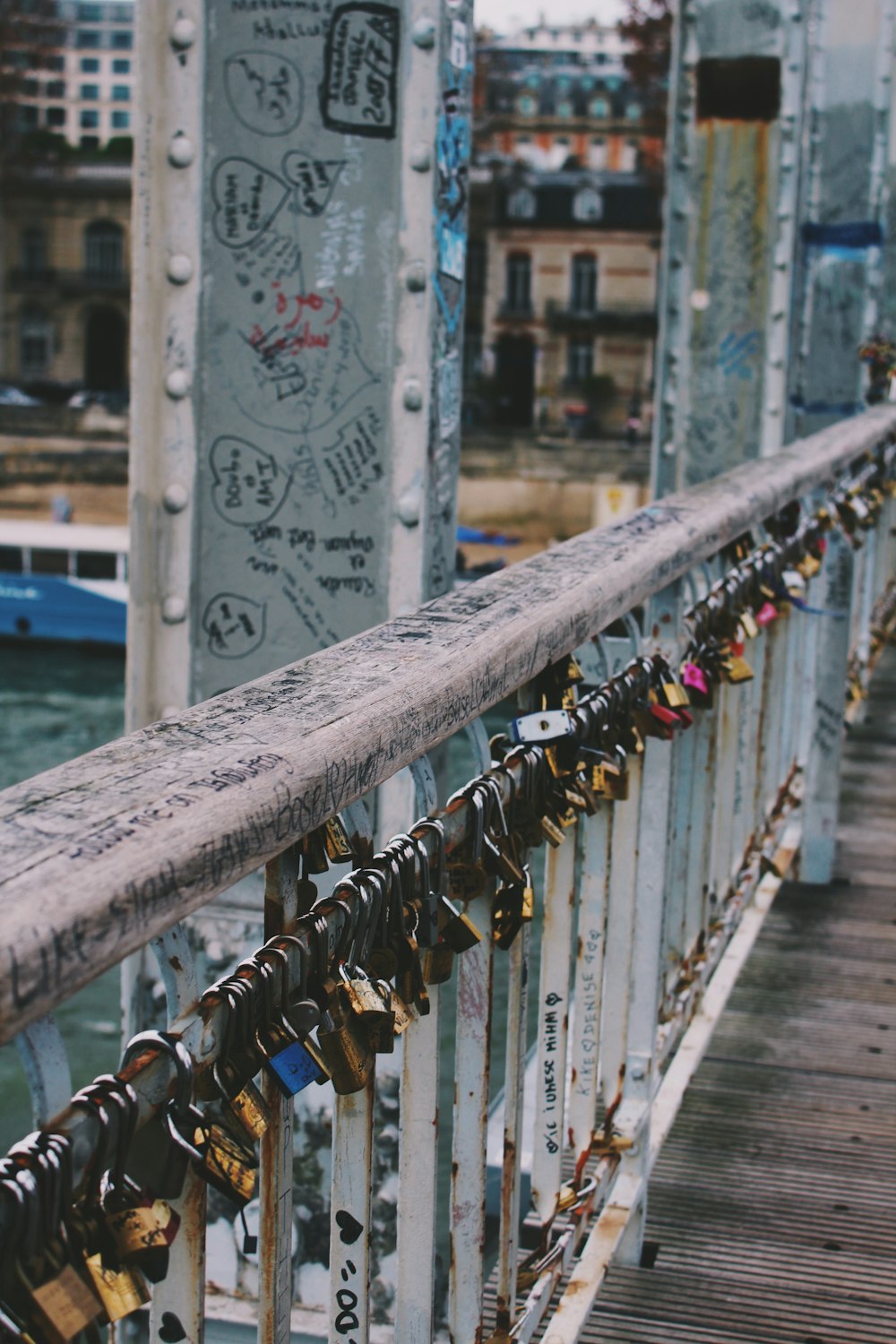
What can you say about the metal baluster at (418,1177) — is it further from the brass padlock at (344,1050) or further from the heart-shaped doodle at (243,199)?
the heart-shaped doodle at (243,199)

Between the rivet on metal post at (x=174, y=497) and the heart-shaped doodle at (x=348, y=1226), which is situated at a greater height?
the rivet on metal post at (x=174, y=497)

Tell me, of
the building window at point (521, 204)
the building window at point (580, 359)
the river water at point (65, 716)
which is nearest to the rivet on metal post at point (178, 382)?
the river water at point (65, 716)

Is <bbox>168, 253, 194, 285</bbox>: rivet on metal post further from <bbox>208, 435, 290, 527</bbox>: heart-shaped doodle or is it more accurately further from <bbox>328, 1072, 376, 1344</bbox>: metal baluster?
<bbox>328, 1072, 376, 1344</bbox>: metal baluster

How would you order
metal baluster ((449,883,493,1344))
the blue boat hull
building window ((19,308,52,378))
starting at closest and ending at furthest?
metal baluster ((449,883,493,1344)), the blue boat hull, building window ((19,308,52,378))

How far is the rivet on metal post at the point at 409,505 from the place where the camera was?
3.33 meters

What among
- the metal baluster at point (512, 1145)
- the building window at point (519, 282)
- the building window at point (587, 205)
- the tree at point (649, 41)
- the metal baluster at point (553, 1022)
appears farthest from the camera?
the building window at point (519, 282)

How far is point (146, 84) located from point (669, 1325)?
224 centimetres

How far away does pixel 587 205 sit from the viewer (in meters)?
61.8

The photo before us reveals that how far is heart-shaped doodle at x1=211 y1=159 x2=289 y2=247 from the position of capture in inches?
129

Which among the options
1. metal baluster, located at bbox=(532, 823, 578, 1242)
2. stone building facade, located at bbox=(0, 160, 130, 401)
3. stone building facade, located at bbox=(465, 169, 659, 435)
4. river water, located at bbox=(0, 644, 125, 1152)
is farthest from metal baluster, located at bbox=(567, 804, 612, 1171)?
stone building facade, located at bbox=(0, 160, 130, 401)

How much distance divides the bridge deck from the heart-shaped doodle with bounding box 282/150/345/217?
1774 mm

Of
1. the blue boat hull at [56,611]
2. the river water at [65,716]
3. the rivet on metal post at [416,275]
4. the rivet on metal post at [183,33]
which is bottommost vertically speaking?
the river water at [65,716]

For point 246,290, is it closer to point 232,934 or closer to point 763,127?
point 232,934

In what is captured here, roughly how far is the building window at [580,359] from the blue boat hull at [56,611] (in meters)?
31.5
